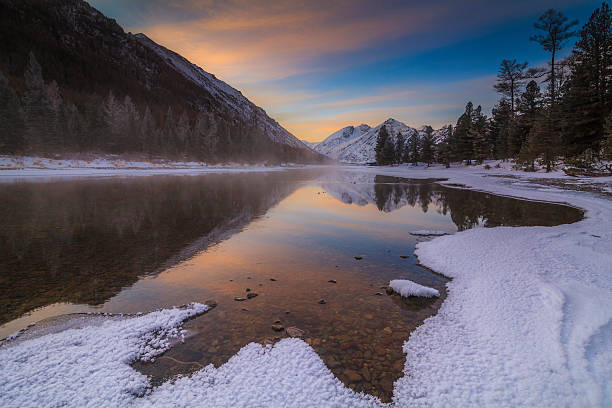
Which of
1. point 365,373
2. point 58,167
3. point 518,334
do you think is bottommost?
point 365,373

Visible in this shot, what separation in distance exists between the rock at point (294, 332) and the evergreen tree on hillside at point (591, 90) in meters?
45.4

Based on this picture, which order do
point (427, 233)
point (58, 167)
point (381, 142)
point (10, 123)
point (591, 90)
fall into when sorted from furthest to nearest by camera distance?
1. point (381, 142)
2. point (10, 123)
3. point (58, 167)
4. point (591, 90)
5. point (427, 233)

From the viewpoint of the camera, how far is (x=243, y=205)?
21.2 metres

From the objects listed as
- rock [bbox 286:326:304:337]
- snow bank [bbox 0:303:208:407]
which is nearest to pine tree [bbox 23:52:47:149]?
snow bank [bbox 0:303:208:407]

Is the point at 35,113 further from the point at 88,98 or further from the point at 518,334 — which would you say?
the point at 518,334

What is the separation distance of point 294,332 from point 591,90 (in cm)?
4769

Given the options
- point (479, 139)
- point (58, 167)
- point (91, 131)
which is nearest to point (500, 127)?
point (479, 139)

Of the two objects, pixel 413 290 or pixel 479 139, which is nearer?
pixel 413 290

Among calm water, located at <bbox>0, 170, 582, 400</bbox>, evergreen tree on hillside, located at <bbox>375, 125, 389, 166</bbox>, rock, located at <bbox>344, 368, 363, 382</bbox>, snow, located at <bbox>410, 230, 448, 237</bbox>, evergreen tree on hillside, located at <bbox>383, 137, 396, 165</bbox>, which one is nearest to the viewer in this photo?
rock, located at <bbox>344, 368, 363, 382</bbox>

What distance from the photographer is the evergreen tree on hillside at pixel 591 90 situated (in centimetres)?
3369

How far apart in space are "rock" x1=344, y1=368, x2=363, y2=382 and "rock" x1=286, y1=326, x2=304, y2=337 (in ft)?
4.00

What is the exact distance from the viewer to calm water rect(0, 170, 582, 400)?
5184 millimetres

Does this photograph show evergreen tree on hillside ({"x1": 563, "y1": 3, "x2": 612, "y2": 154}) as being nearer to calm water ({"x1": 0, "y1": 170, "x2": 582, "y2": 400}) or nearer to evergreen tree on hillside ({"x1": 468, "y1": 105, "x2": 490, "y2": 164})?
calm water ({"x1": 0, "y1": 170, "x2": 582, "y2": 400})

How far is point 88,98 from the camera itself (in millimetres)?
111438
